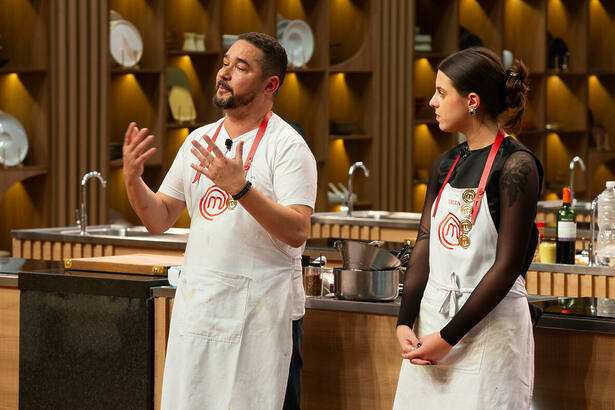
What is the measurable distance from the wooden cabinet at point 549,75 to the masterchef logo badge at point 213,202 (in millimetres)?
6264

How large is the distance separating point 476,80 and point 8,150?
452 cm

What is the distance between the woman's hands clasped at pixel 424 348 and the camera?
7.18 ft

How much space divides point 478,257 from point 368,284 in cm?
68

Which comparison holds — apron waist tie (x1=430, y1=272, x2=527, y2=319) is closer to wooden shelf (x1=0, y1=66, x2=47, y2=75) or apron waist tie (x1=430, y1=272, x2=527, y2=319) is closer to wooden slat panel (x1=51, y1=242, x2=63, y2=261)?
wooden slat panel (x1=51, y1=242, x2=63, y2=261)

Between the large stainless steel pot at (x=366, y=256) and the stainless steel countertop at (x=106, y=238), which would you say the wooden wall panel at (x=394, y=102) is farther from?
the large stainless steel pot at (x=366, y=256)

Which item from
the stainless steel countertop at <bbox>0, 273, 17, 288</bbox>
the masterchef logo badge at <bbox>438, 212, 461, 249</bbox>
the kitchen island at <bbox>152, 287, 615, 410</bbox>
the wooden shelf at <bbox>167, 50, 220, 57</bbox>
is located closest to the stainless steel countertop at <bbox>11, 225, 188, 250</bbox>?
the wooden shelf at <bbox>167, 50, 220, 57</bbox>

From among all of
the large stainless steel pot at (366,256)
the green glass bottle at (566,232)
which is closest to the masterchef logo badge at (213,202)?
the large stainless steel pot at (366,256)

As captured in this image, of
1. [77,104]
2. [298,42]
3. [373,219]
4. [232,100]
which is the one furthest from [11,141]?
[232,100]

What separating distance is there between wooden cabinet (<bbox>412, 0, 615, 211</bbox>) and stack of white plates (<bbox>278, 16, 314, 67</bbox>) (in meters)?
1.23

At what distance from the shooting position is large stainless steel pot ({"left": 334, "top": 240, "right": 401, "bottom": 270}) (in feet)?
9.14

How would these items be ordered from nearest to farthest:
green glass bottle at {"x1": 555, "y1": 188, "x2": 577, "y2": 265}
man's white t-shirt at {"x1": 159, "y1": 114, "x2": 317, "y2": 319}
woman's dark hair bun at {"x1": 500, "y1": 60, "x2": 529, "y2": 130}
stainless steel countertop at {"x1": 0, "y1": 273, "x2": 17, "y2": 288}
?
woman's dark hair bun at {"x1": 500, "y1": 60, "x2": 529, "y2": 130}
man's white t-shirt at {"x1": 159, "y1": 114, "x2": 317, "y2": 319}
stainless steel countertop at {"x1": 0, "y1": 273, "x2": 17, "y2": 288}
green glass bottle at {"x1": 555, "y1": 188, "x2": 577, "y2": 265}

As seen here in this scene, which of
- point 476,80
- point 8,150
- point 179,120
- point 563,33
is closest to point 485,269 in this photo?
point 476,80

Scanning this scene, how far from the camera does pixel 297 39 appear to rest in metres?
7.89

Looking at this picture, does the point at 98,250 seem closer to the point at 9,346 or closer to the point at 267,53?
the point at 9,346
